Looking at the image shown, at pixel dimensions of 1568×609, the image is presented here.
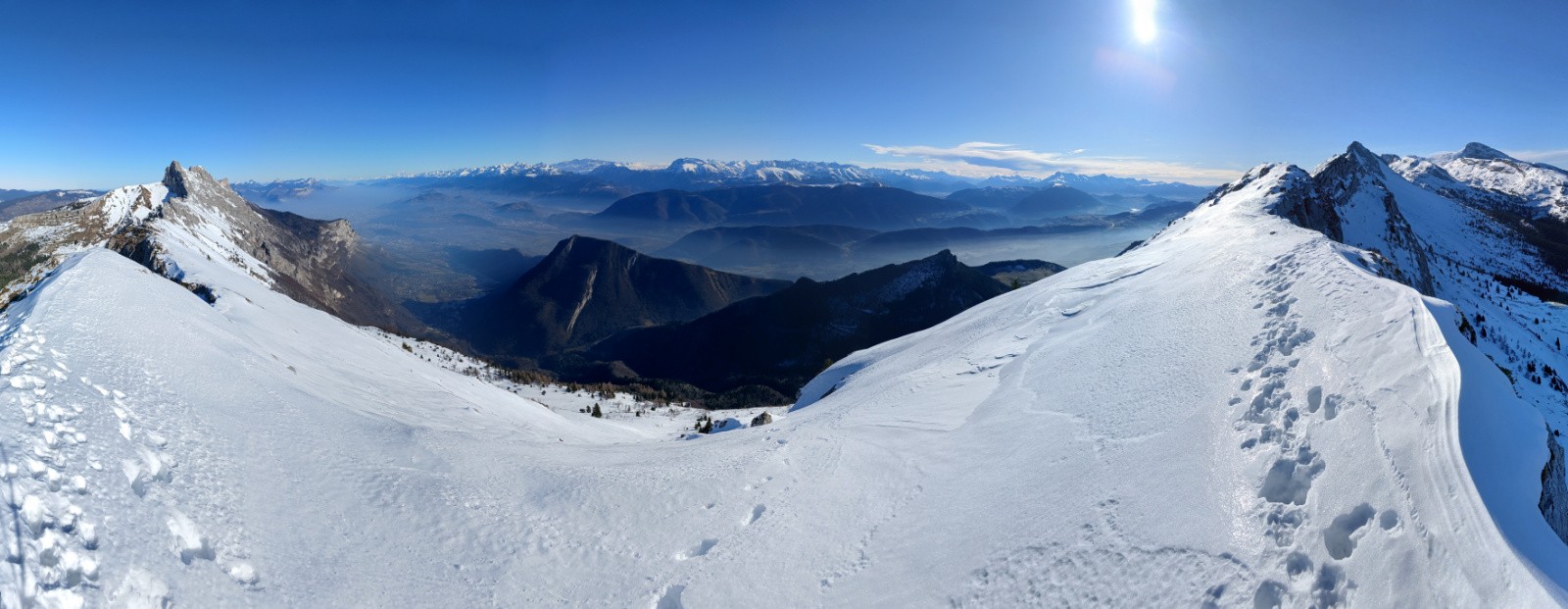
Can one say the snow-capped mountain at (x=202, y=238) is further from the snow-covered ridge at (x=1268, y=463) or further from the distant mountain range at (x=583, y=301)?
the snow-covered ridge at (x=1268, y=463)

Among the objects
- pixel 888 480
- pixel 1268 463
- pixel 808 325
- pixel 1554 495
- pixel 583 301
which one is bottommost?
pixel 583 301

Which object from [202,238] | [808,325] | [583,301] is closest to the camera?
[202,238]

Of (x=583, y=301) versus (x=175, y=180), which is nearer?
(x=175, y=180)

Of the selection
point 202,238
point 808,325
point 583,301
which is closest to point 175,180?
point 202,238

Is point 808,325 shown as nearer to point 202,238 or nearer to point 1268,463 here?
point 1268,463

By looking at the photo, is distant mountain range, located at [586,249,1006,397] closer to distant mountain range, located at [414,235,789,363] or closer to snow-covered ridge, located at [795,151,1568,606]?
distant mountain range, located at [414,235,789,363]

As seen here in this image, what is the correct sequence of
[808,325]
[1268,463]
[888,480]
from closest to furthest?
[1268,463] < [888,480] < [808,325]

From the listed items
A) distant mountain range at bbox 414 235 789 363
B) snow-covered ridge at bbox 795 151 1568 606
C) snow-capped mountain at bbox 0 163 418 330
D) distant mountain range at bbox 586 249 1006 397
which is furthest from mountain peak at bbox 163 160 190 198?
snow-covered ridge at bbox 795 151 1568 606

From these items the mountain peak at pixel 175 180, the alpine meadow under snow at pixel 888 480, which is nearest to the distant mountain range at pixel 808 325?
the alpine meadow under snow at pixel 888 480

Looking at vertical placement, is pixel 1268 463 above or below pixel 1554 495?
above

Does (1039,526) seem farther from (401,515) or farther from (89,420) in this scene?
(89,420)
